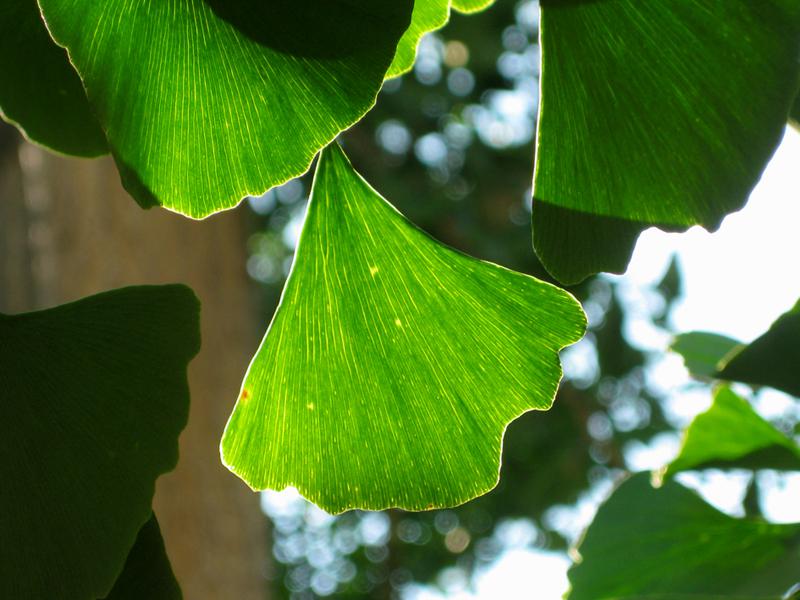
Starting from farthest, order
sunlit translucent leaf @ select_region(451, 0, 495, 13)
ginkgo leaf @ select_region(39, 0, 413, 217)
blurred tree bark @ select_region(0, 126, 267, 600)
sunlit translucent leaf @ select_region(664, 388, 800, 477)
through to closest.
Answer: blurred tree bark @ select_region(0, 126, 267, 600) < sunlit translucent leaf @ select_region(664, 388, 800, 477) < sunlit translucent leaf @ select_region(451, 0, 495, 13) < ginkgo leaf @ select_region(39, 0, 413, 217)

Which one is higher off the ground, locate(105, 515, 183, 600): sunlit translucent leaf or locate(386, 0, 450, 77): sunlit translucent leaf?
locate(386, 0, 450, 77): sunlit translucent leaf

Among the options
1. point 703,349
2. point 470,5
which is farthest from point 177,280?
point 470,5

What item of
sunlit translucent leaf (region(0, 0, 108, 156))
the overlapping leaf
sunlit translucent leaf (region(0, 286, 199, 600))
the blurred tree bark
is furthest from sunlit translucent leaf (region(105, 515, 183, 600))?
the blurred tree bark

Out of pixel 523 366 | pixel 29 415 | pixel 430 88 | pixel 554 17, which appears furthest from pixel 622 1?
pixel 430 88

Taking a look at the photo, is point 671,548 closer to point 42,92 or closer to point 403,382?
point 403,382

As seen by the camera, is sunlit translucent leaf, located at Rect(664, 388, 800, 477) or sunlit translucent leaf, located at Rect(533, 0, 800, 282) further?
sunlit translucent leaf, located at Rect(664, 388, 800, 477)

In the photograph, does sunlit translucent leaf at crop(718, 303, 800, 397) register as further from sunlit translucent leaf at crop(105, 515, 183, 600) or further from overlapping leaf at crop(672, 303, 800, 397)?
sunlit translucent leaf at crop(105, 515, 183, 600)

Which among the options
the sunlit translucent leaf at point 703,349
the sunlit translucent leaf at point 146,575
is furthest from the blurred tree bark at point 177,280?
the sunlit translucent leaf at point 146,575

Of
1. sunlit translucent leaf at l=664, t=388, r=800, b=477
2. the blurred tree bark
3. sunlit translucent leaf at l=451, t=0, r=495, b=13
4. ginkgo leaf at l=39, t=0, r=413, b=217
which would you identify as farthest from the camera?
the blurred tree bark
